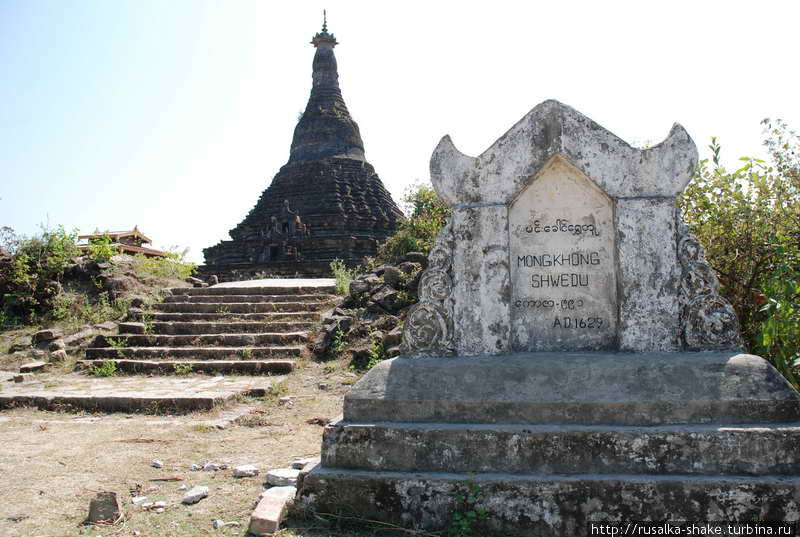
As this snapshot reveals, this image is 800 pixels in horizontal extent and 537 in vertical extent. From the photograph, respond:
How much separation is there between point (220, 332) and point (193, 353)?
79 cm

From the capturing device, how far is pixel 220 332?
9.29 metres

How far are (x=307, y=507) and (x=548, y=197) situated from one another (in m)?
2.27

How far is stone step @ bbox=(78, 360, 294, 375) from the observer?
7.80m

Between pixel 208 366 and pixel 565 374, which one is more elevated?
pixel 565 374

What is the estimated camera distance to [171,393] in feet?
21.4

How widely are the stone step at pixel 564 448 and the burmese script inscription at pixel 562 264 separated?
2.48 ft

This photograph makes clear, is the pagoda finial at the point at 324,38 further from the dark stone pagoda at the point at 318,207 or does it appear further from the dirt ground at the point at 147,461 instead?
the dirt ground at the point at 147,461

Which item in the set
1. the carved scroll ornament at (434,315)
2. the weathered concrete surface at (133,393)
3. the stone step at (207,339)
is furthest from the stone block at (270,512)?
the stone step at (207,339)

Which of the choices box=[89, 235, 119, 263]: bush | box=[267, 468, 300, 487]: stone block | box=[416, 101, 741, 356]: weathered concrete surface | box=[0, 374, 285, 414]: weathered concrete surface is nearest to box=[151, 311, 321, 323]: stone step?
box=[0, 374, 285, 414]: weathered concrete surface

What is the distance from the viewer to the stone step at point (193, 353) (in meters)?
8.33

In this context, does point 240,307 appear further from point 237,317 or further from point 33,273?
point 33,273

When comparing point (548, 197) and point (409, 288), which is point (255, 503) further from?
point (409, 288)

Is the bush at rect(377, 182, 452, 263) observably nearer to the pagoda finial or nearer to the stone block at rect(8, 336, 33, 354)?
the stone block at rect(8, 336, 33, 354)

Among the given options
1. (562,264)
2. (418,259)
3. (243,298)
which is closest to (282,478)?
(562,264)
